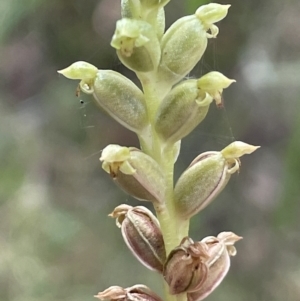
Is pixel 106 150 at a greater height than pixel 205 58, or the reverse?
pixel 106 150

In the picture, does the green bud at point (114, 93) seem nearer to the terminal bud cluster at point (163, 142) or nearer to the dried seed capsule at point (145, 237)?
the terminal bud cluster at point (163, 142)

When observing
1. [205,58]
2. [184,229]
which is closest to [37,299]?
[205,58]

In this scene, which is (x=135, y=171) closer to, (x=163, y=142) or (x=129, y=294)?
(x=163, y=142)

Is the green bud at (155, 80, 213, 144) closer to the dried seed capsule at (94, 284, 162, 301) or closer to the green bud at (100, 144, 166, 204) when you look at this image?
the green bud at (100, 144, 166, 204)

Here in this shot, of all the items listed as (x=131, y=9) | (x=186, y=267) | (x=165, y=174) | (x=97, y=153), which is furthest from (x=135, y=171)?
(x=97, y=153)

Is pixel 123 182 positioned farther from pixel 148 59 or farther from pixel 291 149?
pixel 291 149

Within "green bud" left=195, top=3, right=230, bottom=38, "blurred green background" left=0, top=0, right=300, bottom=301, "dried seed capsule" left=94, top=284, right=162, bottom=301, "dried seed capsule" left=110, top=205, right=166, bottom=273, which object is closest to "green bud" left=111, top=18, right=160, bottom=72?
"green bud" left=195, top=3, right=230, bottom=38
